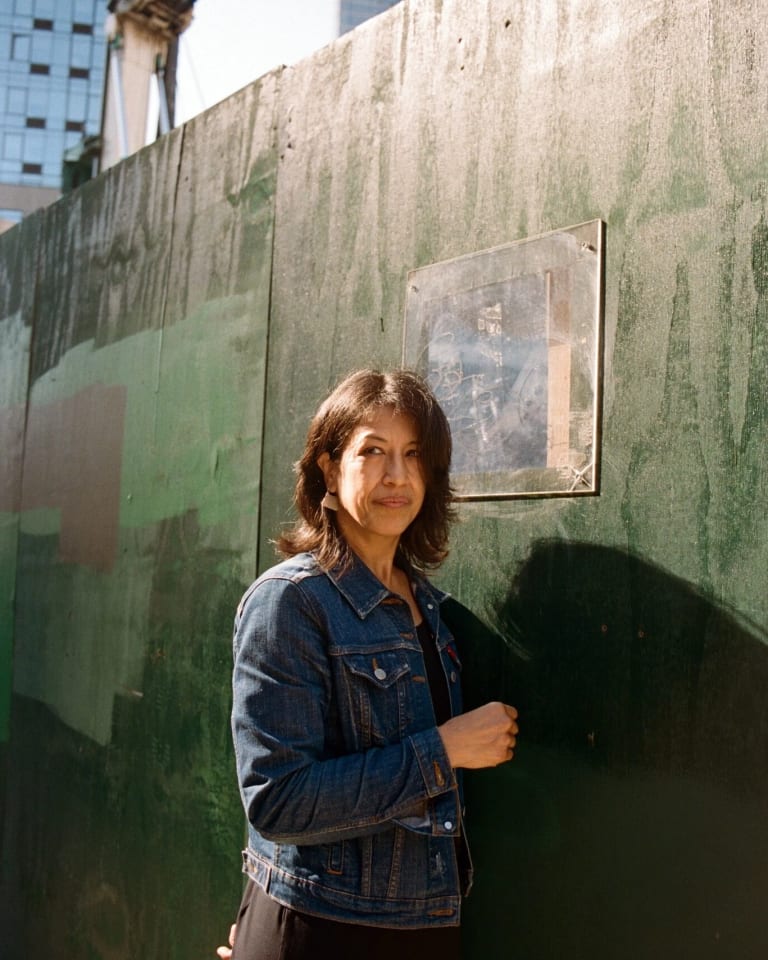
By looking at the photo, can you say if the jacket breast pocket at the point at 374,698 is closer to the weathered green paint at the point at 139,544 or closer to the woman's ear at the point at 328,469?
the woman's ear at the point at 328,469

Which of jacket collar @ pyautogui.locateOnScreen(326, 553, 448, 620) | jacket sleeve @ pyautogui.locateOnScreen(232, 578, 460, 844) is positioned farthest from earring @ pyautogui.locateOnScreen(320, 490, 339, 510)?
jacket sleeve @ pyautogui.locateOnScreen(232, 578, 460, 844)

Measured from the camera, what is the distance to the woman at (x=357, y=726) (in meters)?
1.77

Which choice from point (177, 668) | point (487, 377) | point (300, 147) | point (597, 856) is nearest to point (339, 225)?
point (300, 147)

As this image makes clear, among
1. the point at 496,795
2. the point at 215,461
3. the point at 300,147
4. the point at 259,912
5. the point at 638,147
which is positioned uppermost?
the point at 300,147

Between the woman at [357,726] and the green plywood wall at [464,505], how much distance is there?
0.24 metres

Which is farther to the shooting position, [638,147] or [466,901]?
[466,901]

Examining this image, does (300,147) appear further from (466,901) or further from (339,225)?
(466,901)

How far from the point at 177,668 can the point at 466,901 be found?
1343mm

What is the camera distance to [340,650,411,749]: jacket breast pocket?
1.87 metres


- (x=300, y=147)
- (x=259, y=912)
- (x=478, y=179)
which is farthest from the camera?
(x=300, y=147)

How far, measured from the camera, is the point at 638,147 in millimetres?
2072

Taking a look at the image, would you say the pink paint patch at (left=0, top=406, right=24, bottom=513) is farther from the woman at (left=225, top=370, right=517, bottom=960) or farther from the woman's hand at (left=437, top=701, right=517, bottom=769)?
the woman's hand at (left=437, top=701, right=517, bottom=769)

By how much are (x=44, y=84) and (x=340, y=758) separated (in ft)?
194

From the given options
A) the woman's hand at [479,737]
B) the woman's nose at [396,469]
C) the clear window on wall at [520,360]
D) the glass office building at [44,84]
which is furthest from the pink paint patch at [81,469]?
the glass office building at [44,84]
